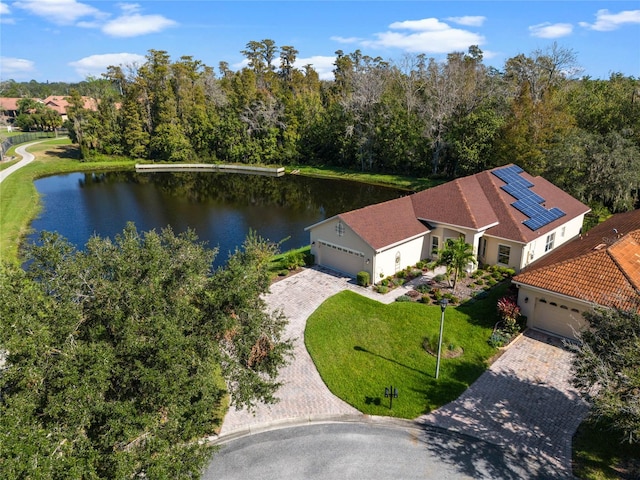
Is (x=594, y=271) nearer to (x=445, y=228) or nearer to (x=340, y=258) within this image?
(x=445, y=228)

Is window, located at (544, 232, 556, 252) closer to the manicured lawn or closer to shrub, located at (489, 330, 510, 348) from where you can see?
the manicured lawn

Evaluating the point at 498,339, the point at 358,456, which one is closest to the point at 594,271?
the point at 498,339

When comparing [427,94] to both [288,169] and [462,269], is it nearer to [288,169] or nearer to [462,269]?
[288,169]

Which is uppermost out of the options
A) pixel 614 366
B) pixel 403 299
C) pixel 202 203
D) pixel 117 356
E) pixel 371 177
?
pixel 117 356

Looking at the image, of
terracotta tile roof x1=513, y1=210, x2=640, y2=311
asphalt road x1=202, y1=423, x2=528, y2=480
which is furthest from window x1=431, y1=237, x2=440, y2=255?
asphalt road x1=202, y1=423, x2=528, y2=480

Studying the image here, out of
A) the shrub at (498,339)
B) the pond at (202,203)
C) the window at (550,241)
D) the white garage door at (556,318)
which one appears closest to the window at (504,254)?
the window at (550,241)

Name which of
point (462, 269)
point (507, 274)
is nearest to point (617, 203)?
point (507, 274)
